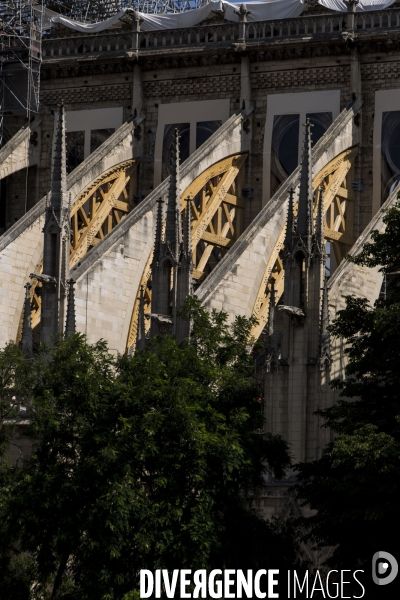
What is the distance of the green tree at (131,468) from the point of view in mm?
40688

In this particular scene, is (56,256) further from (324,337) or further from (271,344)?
(324,337)

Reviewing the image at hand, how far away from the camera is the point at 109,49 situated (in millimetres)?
68375

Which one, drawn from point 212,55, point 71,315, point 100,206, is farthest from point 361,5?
point 71,315

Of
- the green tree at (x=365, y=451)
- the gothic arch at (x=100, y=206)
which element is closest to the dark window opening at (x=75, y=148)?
the gothic arch at (x=100, y=206)

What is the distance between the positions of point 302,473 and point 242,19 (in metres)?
25.7

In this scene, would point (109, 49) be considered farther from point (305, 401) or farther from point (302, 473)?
A: point (302, 473)

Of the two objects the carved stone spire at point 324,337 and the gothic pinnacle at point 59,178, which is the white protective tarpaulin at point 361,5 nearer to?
the gothic pinnacle at point 59,178

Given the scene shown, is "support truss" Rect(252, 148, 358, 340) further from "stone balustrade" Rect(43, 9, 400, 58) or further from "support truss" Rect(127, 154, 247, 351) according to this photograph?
"stone balustrade" Rect(43, 9, 400, 58)

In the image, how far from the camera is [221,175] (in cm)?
6412

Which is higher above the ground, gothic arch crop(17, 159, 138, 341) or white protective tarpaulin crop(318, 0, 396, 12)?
white protective tarpaulin crop(318, 0, 396, 12)

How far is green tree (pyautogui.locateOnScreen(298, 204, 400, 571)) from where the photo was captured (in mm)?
40219

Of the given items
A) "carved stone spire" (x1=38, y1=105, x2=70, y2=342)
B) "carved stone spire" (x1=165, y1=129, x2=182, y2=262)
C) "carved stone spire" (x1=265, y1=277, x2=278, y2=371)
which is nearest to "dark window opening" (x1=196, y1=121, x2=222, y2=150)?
"carved stone spire" (x1=38, y1=105, x2=70, y2=342)

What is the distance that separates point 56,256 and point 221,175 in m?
14.0

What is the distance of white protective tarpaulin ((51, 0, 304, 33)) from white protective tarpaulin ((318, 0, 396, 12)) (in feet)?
3.57
